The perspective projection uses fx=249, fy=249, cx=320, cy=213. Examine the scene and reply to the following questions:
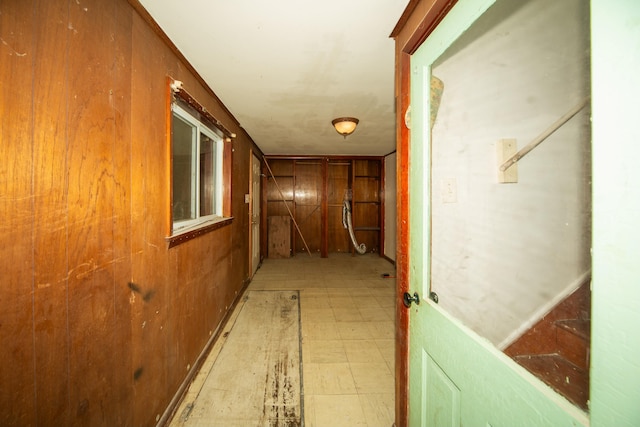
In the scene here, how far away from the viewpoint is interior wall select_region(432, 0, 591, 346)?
1.11 meters

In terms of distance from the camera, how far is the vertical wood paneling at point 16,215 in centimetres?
68

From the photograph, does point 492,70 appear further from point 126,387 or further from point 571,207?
point 126,387

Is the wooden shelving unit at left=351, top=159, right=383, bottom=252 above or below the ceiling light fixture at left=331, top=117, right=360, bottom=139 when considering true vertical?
below

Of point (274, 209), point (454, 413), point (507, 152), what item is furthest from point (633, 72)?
point (274, 209)

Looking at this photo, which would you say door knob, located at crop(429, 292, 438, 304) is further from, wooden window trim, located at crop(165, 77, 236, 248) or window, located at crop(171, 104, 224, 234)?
window, located at crop(171, 104, 224, 234)

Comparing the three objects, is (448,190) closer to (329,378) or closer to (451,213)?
(451,213)

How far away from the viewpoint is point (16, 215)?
2.35 feet

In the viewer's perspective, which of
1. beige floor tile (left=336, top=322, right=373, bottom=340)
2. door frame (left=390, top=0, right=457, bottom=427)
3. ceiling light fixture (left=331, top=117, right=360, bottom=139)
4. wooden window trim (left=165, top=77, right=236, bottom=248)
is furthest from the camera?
ceiling light fixture (left=331, top=117, right=360, bottom=139)

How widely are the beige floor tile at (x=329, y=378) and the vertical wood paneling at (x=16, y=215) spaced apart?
1522 millimetres

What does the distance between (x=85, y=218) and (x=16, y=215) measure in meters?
Answer: 0.23

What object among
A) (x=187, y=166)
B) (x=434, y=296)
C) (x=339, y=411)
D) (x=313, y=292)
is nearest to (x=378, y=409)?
(x=339, y=411)

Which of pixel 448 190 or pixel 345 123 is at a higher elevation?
pixel 345 123

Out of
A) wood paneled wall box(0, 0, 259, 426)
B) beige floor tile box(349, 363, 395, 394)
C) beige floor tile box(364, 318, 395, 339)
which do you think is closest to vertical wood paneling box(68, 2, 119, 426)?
wood paneled wall box(0, 0, 259, 426)

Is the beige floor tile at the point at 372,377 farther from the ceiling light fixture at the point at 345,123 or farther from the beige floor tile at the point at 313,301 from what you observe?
the ceiling light fixture at the point at 345,123
